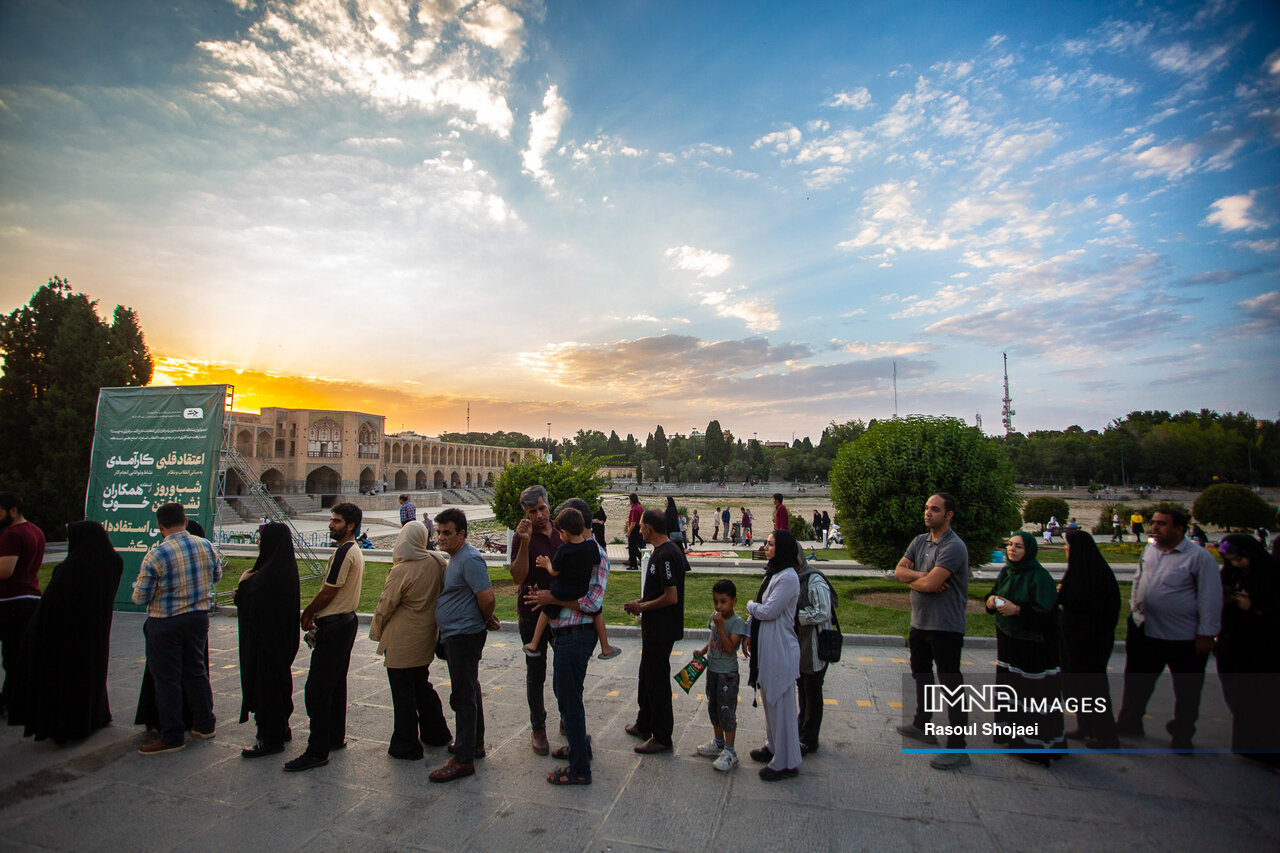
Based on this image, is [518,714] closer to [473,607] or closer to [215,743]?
[473,607]

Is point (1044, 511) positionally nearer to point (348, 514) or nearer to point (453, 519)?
point (453, 519)

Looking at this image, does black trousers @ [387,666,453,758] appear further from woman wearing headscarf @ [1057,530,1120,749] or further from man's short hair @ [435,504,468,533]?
woman wearing headscarf @ [1057,530,1120,749]

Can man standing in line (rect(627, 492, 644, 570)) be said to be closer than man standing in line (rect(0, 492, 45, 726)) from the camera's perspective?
No

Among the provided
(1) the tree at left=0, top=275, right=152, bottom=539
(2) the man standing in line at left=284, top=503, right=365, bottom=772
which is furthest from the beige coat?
(1) the tree at left=0, top=275, right=152, bottom=539

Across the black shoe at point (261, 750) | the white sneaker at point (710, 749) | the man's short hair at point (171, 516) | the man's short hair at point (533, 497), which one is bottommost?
the black shoe at point (261, 750)

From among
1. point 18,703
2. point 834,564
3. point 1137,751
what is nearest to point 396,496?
point 834,564

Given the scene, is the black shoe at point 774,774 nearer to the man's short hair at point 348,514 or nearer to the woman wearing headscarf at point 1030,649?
the woman wearing headscarf at point 1030,649

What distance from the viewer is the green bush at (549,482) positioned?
41.4 feet

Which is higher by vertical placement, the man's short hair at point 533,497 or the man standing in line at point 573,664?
the man's short hair at point 533,497

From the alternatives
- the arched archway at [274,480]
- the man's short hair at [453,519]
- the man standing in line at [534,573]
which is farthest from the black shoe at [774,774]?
the arched archway at [274,480]

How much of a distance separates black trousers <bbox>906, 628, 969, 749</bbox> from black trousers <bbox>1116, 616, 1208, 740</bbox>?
4.43 ft

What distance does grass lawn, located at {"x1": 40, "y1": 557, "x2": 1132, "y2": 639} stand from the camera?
7.87m

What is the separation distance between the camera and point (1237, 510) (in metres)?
21.7

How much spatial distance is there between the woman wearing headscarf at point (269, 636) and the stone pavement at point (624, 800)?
237 mm
